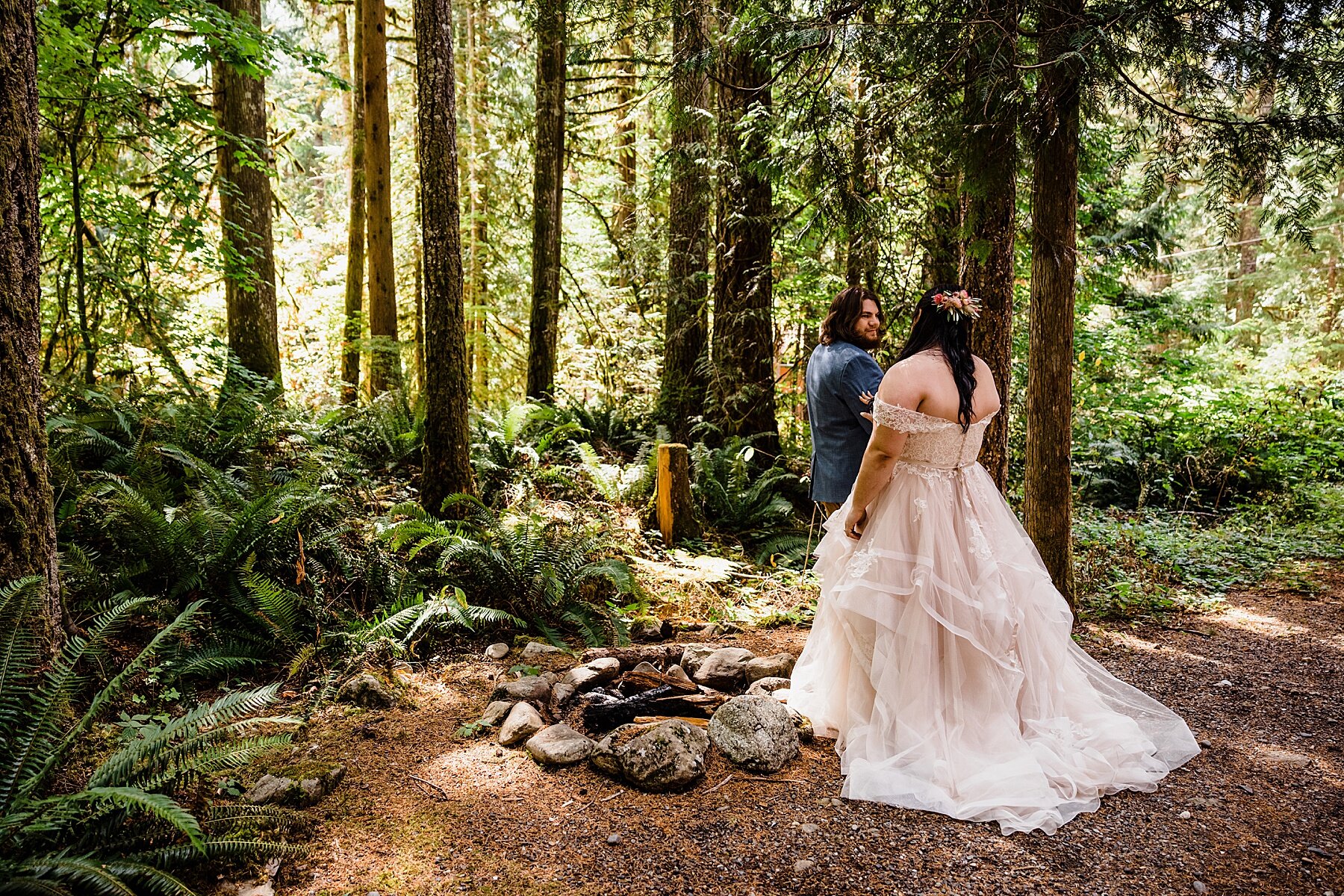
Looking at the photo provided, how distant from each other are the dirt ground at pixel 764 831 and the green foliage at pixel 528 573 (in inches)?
52.5

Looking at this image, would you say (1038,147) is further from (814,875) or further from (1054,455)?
(814,875)

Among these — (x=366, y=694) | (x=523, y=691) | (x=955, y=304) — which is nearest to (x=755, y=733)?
(x=523, y=691)

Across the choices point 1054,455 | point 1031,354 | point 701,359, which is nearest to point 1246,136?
point 1031,354

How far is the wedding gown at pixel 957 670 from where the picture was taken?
134 inches

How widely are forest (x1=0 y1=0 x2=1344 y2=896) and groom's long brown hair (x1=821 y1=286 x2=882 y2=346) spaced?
27.3 inches

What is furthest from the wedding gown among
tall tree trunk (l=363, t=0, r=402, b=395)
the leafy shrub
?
tall tree trunk (l=363, t=0, r=402, b=395)

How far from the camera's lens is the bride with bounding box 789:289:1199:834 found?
3.49 meters

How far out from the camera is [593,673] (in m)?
4.47

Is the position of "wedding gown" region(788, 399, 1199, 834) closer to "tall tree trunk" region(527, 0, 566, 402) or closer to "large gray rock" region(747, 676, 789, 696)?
"large gray rock" region(747, 676, 789, 696)

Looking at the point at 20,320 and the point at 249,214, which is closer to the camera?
the point at 20,320

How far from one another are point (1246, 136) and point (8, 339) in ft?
21.1

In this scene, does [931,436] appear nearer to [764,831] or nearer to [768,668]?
[768,668]

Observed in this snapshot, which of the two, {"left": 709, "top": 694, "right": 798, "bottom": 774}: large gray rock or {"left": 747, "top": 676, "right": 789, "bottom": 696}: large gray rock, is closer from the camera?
{"left": 709, "top": 694, "right": 798, "bottom": 774}: large gray rock

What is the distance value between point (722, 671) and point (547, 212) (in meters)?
7.64
